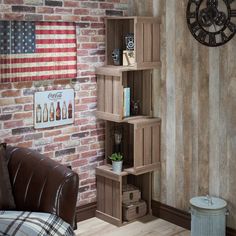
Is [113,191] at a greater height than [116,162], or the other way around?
[116,162]

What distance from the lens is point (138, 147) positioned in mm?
4387

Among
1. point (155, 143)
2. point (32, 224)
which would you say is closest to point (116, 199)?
point (155, 143)

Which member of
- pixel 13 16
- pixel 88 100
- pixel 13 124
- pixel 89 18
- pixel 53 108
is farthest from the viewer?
pixel 88 100

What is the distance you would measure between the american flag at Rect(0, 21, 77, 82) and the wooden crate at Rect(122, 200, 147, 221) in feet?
4.22

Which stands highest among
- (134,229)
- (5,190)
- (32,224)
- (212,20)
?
(212,20)

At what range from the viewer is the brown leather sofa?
10.3ft

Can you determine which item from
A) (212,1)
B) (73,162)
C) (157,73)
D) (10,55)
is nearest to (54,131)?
(73,162)

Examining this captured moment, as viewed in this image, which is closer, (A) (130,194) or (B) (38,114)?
(B) (38,114)

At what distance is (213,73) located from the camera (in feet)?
13.3

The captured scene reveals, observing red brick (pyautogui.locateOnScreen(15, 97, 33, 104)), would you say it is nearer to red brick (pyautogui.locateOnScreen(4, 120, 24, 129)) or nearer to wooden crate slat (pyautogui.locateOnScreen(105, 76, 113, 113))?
red brick (pyautogui.locateOnScreen(4, 120, 24, 129))

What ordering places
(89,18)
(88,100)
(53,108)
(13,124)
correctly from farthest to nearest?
1. (88,100)
2. (89,18)
3. (53,108)
4. (13,124)

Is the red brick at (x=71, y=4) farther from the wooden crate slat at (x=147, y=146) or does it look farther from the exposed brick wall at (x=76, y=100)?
the wooden crate slat at (x=147, y=146)

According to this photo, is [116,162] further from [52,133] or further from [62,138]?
[52,133]

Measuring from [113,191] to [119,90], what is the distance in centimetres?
91
